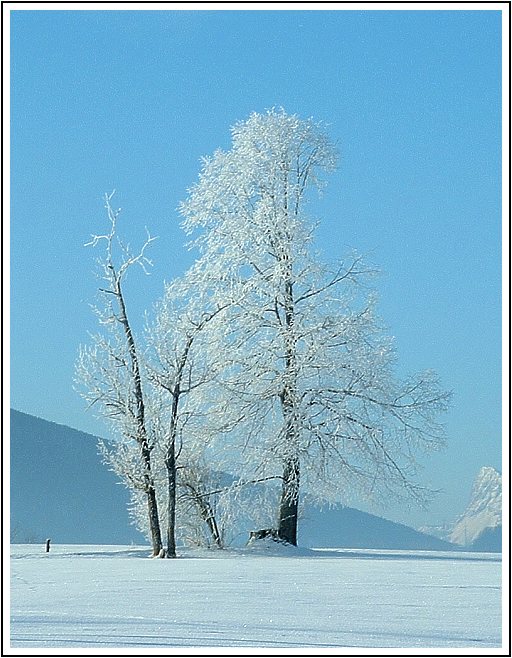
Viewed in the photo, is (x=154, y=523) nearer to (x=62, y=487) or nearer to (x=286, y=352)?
(x=286, y=352)

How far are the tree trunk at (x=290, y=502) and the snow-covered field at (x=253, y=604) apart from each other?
3.05m

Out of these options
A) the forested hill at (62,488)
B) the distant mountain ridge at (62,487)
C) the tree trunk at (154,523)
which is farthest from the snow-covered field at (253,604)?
the distant mountain ridge at (62,487)

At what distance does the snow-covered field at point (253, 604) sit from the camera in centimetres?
910

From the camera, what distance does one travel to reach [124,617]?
10250 mm

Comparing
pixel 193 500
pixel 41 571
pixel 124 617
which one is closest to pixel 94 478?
pixel 193 500

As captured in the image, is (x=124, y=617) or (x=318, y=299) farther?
(x=318, y=299)

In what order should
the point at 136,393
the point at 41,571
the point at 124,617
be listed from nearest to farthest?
the point at 124,617, the point at 41,571, the point at 136,393

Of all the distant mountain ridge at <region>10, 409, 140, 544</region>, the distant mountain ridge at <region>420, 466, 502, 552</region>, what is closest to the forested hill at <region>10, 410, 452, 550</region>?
the distant mountain ridge at <region>10, 409, 140, 544</region>

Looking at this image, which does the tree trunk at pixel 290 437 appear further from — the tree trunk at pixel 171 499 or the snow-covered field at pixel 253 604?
the snow-covered field at pixel 253 604

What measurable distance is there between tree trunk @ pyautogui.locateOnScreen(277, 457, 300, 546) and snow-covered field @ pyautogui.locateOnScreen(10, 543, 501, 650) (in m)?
3.05

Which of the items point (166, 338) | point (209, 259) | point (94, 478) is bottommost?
point (94, 478)
